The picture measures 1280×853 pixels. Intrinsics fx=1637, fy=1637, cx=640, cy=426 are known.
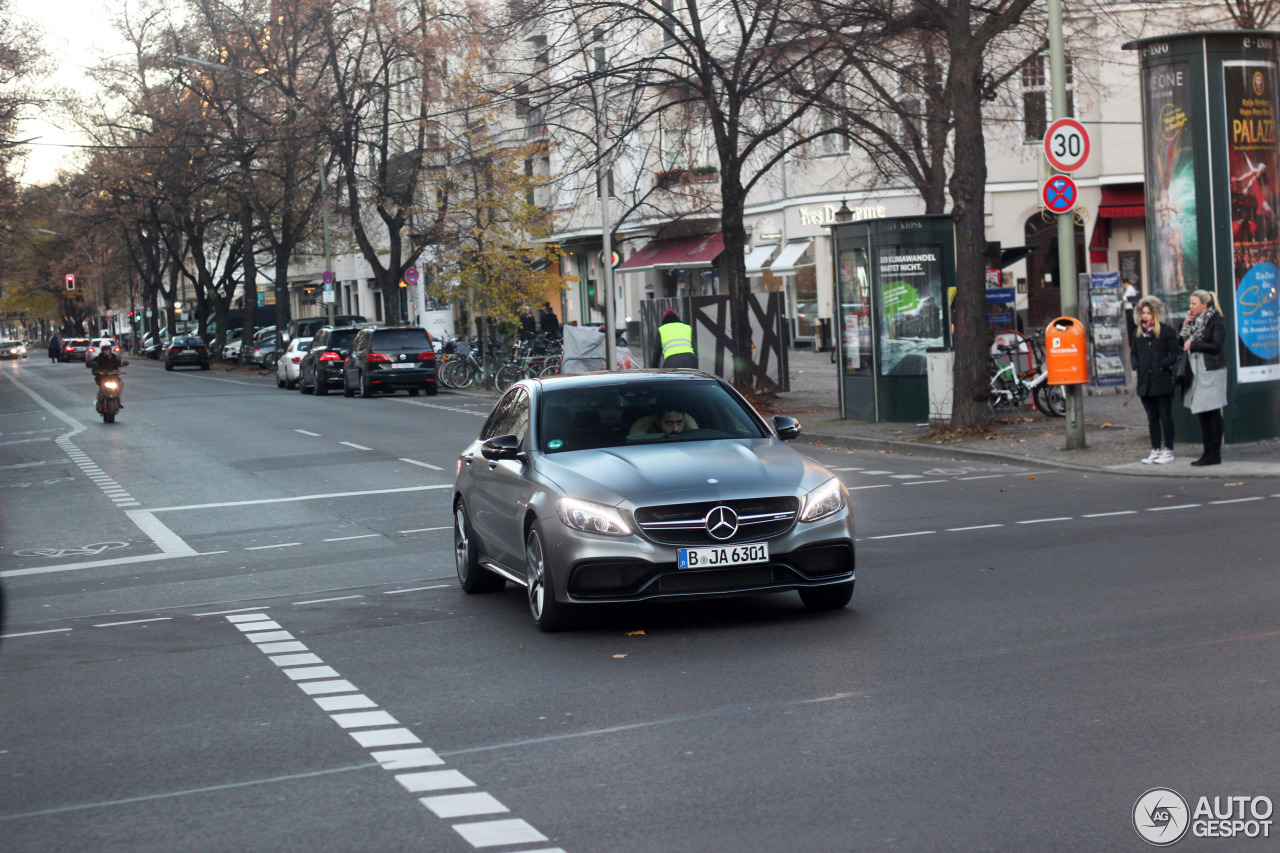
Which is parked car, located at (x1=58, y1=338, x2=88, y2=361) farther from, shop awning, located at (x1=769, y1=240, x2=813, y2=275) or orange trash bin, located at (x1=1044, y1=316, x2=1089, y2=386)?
orange trash bin, located at (x1=1044, y1=316, x2=1089, y2=386)

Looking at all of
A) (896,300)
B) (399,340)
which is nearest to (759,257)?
(399,340)

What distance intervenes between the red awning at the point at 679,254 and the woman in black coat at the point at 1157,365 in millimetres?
35687

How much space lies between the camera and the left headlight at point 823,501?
29.1 feet

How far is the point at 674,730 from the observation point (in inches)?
258

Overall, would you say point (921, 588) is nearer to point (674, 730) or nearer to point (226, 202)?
point (674, 730)

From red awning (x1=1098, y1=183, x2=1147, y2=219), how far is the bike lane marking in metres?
41.0

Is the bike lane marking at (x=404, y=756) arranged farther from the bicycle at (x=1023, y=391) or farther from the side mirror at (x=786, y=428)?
the bicycle at (x=1023, y=391)

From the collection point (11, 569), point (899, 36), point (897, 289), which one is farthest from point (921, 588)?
point (899, 36)

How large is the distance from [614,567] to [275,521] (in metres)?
7.86

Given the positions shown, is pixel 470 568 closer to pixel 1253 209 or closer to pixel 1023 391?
pixel 1253 209

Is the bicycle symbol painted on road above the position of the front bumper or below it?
below

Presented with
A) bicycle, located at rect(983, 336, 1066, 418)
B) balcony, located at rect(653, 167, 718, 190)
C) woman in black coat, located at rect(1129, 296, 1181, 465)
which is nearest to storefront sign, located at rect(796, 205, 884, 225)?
balcony, located at rect(653, 167, 718, 190)

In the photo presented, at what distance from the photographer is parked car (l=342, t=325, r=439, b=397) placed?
130 feet

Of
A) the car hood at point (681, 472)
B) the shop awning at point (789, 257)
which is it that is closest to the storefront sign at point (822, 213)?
the shop awning at point (789, 257)
